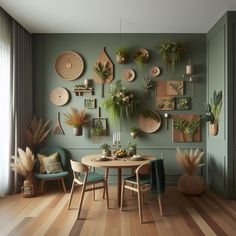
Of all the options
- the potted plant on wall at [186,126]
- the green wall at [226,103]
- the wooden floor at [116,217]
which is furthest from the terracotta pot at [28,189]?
the green wall at [226,103]

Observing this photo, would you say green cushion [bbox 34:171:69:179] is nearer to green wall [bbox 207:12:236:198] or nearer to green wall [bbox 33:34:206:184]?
green wall [bbox 33:34:206:184]

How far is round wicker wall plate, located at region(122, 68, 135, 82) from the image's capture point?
14.6 feet

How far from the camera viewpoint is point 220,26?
3.82 meters

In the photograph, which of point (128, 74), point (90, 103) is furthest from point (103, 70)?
point (90, 103)

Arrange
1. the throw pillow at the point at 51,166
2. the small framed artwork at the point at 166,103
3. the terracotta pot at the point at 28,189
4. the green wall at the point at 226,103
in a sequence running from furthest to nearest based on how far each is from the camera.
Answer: the small framed artwork at the point at 166,103 < the throw pillow at the point at 51,166 < the terracotta pot at the point at 28,189 < the green wall at the point at 226,103

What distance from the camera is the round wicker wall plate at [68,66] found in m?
4.46

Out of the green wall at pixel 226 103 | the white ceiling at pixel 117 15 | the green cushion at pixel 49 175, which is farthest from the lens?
the green cushion at pixel 49 175

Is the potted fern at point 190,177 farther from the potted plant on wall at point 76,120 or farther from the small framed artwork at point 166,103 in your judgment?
the potted plant on wall at point 76,120

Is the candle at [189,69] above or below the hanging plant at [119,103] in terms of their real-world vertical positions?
above

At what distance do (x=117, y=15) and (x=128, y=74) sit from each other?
110 centimetres

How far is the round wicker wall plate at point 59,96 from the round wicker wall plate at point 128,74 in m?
1.11

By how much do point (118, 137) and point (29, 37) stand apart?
248 centimetres

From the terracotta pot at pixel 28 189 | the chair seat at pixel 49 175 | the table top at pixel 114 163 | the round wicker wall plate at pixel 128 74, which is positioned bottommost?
the terracotta pot at pixel 28 189

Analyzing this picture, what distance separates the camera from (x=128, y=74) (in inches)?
175
